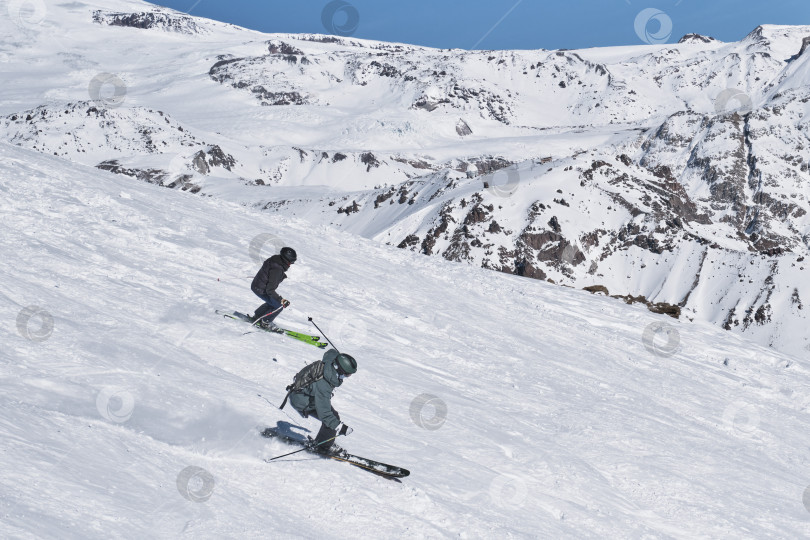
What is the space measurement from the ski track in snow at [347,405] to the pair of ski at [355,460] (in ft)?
0.44

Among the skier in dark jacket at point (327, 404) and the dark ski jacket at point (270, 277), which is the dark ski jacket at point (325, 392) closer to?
the skier in dark jacket at point (327, 404)

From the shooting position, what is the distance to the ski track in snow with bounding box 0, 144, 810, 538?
7746 millimetres

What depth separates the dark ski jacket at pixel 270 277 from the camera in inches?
572

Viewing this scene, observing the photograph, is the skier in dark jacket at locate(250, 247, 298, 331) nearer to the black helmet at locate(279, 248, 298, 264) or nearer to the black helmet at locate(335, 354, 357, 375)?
the black helmet at locate(279, 248, 298, 264)

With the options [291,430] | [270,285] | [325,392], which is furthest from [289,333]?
[325,392]

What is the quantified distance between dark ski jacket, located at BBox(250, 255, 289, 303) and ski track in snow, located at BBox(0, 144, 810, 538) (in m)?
1.00

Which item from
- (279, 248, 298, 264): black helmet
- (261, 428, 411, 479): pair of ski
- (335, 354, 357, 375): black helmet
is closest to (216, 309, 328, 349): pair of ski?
(279, 248, 298, 264): black helmet

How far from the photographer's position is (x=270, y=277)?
47.7 feet

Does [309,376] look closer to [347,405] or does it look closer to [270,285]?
[347,405]

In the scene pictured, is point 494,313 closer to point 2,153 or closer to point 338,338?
point 338,338

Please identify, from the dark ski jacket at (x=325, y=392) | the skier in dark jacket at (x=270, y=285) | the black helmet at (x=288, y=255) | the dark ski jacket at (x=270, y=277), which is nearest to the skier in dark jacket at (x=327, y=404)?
the dark ski jacket at (x=325, y=392)

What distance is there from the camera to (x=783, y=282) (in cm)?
13188

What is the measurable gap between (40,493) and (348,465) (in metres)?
4.17

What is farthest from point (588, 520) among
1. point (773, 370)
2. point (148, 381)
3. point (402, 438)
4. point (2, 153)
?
point (2, 153)
